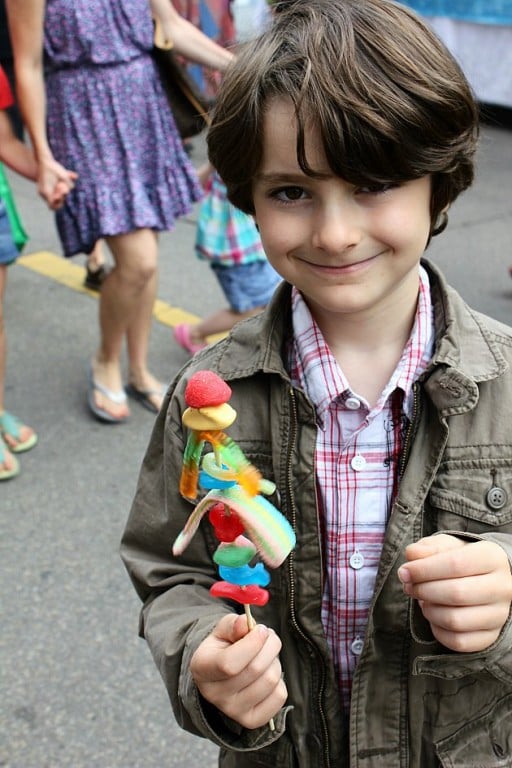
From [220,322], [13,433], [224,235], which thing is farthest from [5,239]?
[220,322]

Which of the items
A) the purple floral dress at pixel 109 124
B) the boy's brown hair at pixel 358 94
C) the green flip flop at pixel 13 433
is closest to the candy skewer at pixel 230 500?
the boy's brown hair at pixel 358 94

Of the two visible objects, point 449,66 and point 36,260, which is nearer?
point 449,66

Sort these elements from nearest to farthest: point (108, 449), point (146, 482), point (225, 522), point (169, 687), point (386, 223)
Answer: point (225, 522), point (386, 223), point (169, 687), point (146, 482), point (108, 449)

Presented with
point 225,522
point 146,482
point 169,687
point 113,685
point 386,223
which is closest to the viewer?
point 225,522

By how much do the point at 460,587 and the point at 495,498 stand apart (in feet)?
0.73

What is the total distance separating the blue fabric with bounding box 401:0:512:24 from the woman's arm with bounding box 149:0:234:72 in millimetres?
4929

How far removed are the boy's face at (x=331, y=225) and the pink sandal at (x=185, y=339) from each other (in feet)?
10.3

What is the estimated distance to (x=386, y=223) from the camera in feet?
4.22

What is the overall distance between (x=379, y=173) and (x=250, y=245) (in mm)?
2797

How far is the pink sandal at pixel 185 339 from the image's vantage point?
4.51 m

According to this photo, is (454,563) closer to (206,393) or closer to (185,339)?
(206,393)

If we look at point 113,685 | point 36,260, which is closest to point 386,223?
point 113,685

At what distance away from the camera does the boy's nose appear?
1.24 m

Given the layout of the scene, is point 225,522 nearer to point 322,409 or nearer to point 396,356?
point 322,409
